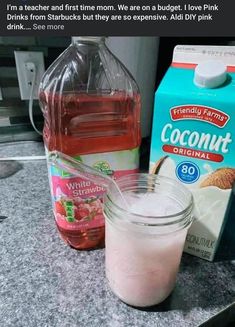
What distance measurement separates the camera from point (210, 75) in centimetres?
40

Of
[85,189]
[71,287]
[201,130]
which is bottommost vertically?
[71,287]

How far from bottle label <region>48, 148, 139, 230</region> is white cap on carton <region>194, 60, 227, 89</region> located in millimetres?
142

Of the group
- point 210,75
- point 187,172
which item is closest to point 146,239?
point 187,172

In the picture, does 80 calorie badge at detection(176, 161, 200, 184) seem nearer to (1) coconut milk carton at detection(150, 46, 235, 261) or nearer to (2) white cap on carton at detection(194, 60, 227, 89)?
(1) coconut milk carton at detection(150, 46, 235, 261)

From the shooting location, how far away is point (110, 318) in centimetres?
40

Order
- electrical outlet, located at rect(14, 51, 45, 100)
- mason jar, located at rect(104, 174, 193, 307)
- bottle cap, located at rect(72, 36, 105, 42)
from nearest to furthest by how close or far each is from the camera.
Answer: mason jar, located at rect(104, 174, 193, 307), bottle cap, located at rect(72, 36, 105, 42), electrical outlet, located at rect(14, 51, 45, 100)

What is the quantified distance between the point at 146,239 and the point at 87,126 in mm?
242

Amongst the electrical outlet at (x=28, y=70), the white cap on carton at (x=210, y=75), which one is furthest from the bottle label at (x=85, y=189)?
the electrical outlet at (x=28, y=70)

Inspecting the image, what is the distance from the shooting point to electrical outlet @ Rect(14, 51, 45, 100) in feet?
2.55

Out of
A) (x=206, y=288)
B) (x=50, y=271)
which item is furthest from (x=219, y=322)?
(x=50, y=271)

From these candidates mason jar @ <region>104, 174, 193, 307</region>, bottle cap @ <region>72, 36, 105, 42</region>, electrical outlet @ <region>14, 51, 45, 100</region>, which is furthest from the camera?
electrical outlet @ <region>14, 51, 45, 100</region>

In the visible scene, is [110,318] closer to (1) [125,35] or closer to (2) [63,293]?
(2) [63,293]

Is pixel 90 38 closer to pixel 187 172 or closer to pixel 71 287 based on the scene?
pixel 187 172

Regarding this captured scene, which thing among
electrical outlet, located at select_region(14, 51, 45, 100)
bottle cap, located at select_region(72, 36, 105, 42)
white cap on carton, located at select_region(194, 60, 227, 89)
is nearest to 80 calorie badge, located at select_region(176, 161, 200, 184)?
white cap on carton, located at select_region(194, 60, 227, 89)
